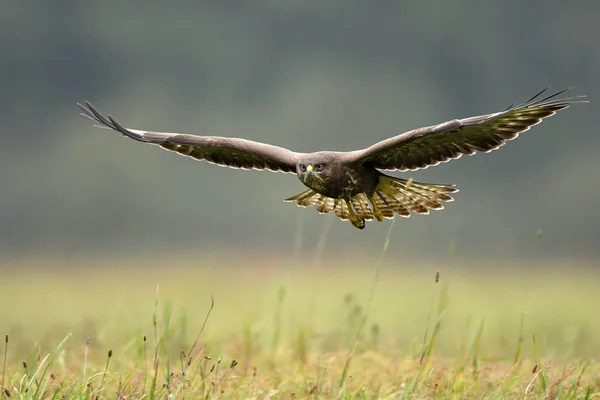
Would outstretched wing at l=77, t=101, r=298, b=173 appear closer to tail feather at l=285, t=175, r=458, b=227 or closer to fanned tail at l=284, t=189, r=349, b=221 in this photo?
fanned tail at l=284, t=189, r=349, b=221

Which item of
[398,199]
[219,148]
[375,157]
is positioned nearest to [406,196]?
[398,199]

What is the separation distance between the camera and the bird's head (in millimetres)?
8133

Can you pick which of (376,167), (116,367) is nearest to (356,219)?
(376,167)

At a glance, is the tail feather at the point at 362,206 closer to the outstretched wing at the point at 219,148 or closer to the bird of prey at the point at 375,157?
the bird of prey at the point at 375,157

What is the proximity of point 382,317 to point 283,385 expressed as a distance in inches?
419

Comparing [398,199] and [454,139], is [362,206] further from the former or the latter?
[454,139]

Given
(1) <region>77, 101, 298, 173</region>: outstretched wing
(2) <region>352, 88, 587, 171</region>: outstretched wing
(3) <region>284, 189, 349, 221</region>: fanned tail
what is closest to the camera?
(2) <region>352, 88, 587, 171</region>: outstretched wing

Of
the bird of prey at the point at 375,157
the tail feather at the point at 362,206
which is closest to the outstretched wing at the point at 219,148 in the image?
the bird of prey at the point at 375,157

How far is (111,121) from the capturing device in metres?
8.28

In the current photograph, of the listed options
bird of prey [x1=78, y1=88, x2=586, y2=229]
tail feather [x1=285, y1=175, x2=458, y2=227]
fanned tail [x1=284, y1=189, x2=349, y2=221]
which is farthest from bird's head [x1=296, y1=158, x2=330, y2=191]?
fanned tail [x1=284, y1=189, x2=349, y2=221]

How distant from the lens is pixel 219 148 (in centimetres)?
927

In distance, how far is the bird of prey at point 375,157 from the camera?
7723 millimetres

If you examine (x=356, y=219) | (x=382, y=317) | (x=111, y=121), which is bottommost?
(x=382, y=317)

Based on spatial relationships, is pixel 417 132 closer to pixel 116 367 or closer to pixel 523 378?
pixel 523 378
